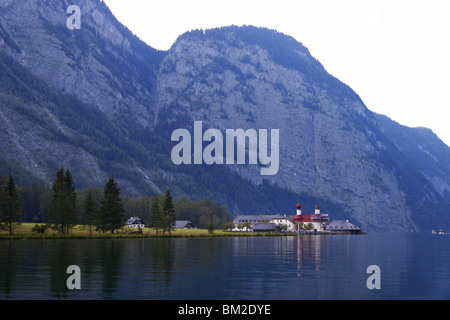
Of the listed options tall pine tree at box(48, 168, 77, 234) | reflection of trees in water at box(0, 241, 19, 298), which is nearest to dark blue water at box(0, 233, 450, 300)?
reflection of trees in water at box(0, 241, 19, 298)

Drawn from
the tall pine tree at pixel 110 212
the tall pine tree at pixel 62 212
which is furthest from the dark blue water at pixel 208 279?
the tall pine tree at pixel 110 212

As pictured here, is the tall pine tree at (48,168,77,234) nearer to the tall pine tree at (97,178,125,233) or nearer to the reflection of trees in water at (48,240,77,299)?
the tall pine tree at (97,178,125,233)

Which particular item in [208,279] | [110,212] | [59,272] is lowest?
[208,279]

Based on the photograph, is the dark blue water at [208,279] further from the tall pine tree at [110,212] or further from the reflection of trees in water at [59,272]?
the tall pine tree at [110,212]

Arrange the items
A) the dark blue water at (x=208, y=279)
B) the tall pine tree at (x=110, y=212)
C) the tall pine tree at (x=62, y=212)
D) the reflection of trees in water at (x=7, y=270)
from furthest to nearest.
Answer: the tall pine tree at (x=110, y=212)
the tall pine tree at (x=62, y=212)
the reflection of trees in water at (x=7, y=270)
the dark blue water at (x=208, y=279)

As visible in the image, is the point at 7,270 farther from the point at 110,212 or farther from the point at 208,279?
the point at 110,212

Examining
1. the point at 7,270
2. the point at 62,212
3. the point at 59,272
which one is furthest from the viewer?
the point at 62,212

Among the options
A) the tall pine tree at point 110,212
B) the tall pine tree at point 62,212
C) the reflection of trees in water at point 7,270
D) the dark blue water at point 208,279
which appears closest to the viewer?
the dark blue water at point 208,279

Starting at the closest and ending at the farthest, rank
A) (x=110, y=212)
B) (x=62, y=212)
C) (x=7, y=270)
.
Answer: (x=7, y=270) → (x=62, y=212) → (x=110, y=212)

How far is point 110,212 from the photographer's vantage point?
16250 cm

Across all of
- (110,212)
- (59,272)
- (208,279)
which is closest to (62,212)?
(110,212)

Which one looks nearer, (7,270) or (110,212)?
(7,270)

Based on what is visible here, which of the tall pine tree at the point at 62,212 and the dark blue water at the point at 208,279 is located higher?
the tall pine tree at the point at 62,212

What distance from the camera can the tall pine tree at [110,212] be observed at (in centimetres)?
16162
